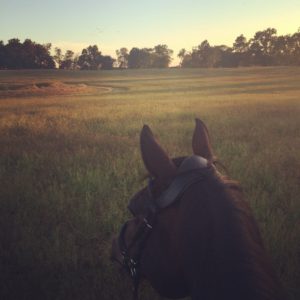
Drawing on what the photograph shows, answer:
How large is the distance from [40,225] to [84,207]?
0.72 metres

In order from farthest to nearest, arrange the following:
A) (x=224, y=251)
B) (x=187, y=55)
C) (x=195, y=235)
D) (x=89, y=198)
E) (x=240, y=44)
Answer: (x=187, y=55) → (x=240, y=44) → (x=89, y=198) → (x=195, y=235) → (x=224, y=251)

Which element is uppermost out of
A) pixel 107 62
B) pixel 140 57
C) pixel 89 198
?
pixel 140 57

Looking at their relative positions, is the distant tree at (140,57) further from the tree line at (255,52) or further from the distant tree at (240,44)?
the distant tree at (240,44)

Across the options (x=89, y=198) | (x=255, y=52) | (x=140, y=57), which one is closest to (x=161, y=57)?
(x=140, y=57)

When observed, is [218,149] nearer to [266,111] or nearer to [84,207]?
[84,207]

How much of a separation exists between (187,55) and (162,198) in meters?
124

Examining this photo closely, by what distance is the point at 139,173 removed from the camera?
6.25m

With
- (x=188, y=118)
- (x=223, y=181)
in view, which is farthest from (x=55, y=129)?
(x=223, y=181)

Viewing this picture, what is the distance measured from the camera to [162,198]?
5.03ft

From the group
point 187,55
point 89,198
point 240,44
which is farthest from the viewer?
point 187,55

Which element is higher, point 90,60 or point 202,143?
point 90,60

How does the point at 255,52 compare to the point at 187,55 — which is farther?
the point at 187,55

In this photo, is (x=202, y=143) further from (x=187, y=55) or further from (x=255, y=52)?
(x=187, y=55)

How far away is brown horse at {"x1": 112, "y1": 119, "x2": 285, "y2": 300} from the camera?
115cm
